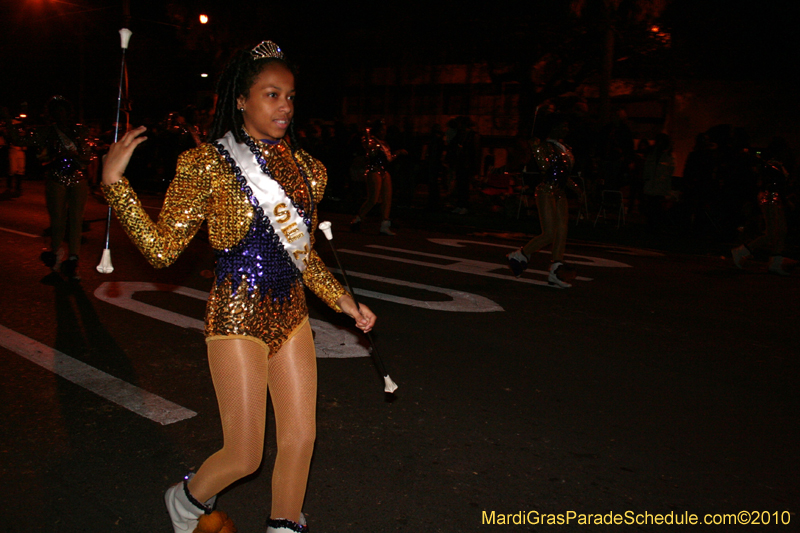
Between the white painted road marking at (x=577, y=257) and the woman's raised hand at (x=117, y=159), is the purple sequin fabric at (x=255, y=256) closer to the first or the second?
the woman's raised hand at (x=117, y=159)

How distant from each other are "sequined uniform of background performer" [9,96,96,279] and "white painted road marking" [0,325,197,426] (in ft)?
7.48

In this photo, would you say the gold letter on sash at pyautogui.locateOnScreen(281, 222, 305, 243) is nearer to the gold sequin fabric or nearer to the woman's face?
the gold sequin fabric

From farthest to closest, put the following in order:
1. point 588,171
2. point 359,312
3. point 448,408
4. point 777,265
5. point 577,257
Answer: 1. point 588,171
2. point 577,257
3. point 777,265
4. point 448,408
5. point 359,312

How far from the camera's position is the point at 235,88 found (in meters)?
2.65

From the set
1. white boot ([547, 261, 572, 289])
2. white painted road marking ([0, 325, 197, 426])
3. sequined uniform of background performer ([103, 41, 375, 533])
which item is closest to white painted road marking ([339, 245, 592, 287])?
white boot ([547, 261, 572, 289])

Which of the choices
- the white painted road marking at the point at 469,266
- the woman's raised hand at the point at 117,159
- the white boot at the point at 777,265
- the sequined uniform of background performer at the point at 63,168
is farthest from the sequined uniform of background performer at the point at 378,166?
the woman's raised hand at the point at 117,159

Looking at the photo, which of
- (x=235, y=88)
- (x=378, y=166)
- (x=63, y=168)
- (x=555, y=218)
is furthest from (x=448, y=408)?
(x=378, y=166)

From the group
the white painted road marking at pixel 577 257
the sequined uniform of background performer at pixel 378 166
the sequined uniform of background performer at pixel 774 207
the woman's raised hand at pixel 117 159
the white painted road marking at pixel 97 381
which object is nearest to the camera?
the woman's raised hand at pixel 117 159

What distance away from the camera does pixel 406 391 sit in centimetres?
470

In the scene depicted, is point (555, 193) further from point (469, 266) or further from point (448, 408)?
point (448, 408)

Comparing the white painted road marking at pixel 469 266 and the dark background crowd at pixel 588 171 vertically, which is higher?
the dark background crowd at pixel 588 171

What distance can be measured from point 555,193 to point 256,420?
20.4ft

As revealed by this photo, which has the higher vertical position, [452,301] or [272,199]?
[272,199]

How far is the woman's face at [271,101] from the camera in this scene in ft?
8.45
